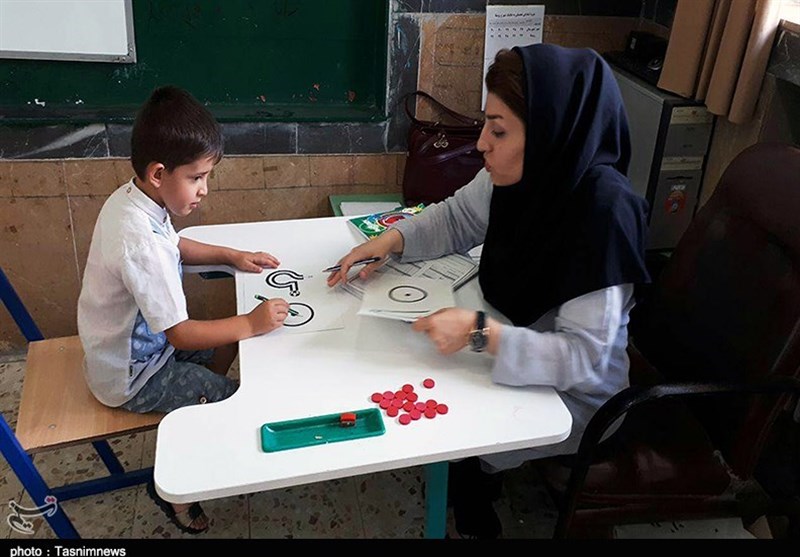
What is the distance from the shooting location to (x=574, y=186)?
1275mm

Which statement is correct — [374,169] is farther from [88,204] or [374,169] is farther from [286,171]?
[88,204]

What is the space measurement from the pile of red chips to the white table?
0.01m

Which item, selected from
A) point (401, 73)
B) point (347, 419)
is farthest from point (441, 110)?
point (347, 419)

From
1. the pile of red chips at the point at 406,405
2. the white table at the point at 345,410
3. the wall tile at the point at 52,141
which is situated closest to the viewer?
the white table at the point at 345,410

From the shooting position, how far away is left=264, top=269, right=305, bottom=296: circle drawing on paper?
1478mm

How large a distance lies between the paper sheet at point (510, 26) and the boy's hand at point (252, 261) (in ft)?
3.40

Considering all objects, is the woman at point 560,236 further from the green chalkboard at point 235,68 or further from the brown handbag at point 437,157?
the green chalkboard at point 235,68

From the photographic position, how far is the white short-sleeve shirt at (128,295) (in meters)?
1.32

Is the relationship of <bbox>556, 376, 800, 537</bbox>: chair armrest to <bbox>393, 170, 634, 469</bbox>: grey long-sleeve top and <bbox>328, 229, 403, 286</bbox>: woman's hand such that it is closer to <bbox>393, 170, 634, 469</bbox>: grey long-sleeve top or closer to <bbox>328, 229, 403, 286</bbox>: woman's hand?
<bbox>393, 170, 634, 469</bbox>: grey long-sleeve top

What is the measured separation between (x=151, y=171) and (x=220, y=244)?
0.33 m

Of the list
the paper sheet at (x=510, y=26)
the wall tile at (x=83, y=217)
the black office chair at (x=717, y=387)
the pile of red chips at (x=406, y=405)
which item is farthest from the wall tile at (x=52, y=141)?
the black office chair at (x=717, y=387)

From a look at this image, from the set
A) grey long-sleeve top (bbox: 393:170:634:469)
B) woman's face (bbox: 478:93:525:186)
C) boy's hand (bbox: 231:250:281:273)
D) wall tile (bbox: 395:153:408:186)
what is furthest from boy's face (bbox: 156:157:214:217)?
wall tile (bbox: 395:153:408:186)

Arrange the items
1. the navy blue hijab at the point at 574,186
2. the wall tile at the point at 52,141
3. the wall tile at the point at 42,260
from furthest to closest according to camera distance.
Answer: the wall tile at the point at 42,260 < the wall tile at the point at 52,141 < the navy blue hijab at the point at 574,186

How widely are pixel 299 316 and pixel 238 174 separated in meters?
1.08
